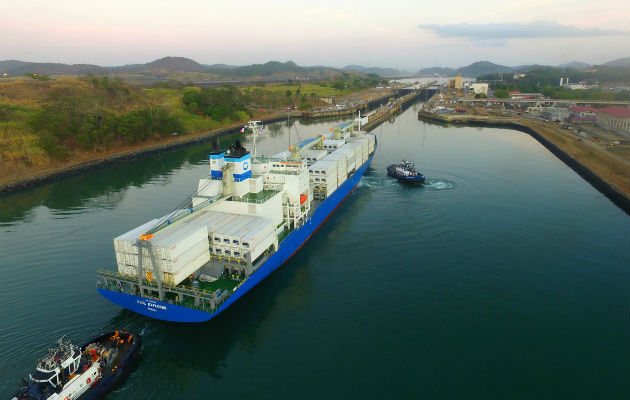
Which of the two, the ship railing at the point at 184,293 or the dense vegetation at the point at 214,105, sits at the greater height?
the dense vegetation at the point at 214,105

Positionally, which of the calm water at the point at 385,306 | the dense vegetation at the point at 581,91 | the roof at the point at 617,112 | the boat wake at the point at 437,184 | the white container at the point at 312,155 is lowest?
the calm water at the point at 385,306

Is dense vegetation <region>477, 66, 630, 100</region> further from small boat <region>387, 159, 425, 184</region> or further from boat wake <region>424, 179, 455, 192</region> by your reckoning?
small boat <region>387, 159, 425, 184</region>

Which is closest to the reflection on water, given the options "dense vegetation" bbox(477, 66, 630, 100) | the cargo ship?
the cargo ship

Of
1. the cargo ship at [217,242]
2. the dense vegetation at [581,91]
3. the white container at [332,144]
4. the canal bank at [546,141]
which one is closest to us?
the cargo ship at [217,242]

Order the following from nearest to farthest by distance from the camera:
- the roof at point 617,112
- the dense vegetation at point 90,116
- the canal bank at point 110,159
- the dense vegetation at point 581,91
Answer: the canal bank at point 110,159 < the dense vegetation at point 90,116 < the roof at point 617,112 < the dense vegetation at point 581,91

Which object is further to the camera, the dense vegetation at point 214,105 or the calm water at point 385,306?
the dense vegetation at point 214,105

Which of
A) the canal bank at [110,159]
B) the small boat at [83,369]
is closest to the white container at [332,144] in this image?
the canal bank at [110,159]

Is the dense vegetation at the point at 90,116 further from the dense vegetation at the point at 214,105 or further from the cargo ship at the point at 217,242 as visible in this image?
the cargo ship at the point at 217,242
